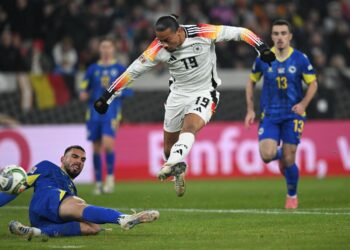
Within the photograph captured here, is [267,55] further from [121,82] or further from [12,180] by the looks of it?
[12,180]

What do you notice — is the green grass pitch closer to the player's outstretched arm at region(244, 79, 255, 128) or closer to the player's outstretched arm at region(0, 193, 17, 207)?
the player's outstretched arm at region(0, 193, 17, 207)

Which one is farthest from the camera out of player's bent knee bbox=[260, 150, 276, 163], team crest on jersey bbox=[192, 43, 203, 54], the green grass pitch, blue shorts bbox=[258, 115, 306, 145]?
blue shorts bbox=[258, 115, 306, 145]

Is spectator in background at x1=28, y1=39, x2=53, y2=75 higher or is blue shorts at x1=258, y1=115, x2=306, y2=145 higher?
spectator in background at x1=28, y1=39, x2=53, y2=75

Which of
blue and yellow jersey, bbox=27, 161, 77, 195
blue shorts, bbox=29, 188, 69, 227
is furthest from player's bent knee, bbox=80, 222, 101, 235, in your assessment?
blue and yellow jersey, bbox=27, 161, 77, 195

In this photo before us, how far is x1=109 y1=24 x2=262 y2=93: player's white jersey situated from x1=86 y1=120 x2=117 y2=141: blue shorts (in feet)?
17.6

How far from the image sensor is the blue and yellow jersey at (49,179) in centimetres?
973

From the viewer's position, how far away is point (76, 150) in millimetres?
9945

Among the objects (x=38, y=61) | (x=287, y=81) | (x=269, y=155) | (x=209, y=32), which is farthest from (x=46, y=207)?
(x=38, y=61)

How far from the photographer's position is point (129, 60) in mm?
22547

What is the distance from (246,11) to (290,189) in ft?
39.6

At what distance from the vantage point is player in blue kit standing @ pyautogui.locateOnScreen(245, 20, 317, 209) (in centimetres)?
1295

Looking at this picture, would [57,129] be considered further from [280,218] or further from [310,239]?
[310,239]

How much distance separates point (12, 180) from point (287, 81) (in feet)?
16.5

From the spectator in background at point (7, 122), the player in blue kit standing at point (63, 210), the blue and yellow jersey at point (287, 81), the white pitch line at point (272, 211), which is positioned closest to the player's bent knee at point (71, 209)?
the player in blue kit standing at point (63, 210)
